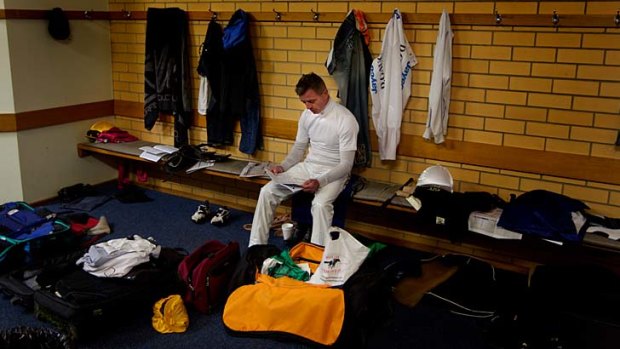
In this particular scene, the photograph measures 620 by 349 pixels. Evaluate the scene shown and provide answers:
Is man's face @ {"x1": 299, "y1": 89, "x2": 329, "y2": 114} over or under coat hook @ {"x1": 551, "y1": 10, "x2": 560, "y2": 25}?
under

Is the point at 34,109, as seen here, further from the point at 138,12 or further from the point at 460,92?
the point at 460,92

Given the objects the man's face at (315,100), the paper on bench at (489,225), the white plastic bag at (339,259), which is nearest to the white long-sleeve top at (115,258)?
the white plastic bag at (339,259)

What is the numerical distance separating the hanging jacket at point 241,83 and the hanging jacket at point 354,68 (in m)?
0.70

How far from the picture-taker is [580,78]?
328 cm

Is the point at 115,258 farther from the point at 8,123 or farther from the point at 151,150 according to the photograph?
the point at 8,123

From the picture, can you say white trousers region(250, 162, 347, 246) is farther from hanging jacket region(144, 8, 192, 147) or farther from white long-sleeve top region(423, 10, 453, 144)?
hanging jacket region(144, 8, 192, 147)

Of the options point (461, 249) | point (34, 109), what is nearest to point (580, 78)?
point (461, 249)

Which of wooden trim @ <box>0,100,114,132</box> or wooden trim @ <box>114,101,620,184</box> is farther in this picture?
wooden trim @ <box>0,100,114,132</box>

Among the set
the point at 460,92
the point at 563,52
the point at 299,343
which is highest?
the point at 563,52

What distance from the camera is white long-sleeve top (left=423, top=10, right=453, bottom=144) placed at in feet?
11.5

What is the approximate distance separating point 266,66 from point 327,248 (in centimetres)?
178

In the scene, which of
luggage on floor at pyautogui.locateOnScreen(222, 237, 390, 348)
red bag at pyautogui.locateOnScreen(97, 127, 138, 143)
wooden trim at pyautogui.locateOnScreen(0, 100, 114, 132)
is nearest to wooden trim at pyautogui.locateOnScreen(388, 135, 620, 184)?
luggage on floor at pyautogui.locateOnScreen(222, 237, 390, 348)

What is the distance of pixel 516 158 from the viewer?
11.6 ft

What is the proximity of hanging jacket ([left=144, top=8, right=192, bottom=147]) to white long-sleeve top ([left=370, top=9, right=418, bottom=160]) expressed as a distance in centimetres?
168
